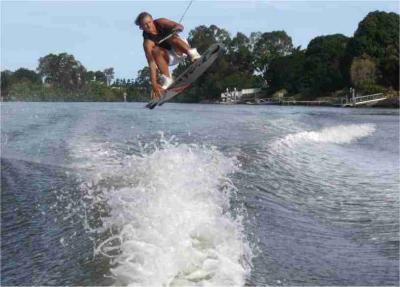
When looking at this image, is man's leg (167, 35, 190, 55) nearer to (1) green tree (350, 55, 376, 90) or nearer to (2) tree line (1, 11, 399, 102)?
(2) tree line (1, 11, 399, 102)

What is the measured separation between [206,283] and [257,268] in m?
1.21

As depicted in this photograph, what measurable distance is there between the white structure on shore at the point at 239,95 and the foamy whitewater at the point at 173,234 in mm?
80440

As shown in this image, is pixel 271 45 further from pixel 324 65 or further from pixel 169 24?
pixel 169 24

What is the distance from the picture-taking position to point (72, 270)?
20.3ft

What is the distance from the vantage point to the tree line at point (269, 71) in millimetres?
68625

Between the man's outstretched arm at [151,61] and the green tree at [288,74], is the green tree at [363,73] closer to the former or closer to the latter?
the green tree at [288,74]

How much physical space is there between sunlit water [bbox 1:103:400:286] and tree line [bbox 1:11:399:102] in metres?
35.6

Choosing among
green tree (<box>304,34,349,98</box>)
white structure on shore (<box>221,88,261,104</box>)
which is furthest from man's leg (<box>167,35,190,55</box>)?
white structure on shore (<box>221,88,261,104</box>)

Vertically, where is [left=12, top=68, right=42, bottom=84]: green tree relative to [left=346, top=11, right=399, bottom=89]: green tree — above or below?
below

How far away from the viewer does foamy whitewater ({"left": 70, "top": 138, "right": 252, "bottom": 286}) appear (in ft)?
18.1

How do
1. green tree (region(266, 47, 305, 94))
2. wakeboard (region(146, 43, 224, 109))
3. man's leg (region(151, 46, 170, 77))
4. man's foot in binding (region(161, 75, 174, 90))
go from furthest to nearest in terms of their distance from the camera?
green tree (region(266, 47, 305, 94))
man's foot in binding (region(161, 75, 174, 90))
wakeboard (region(146, 43, 224, 109))
man's leg (region(151, 46, 170, 77))

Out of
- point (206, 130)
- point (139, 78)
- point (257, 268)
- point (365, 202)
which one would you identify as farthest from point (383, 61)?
point (257, 268)

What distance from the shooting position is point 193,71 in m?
9.84

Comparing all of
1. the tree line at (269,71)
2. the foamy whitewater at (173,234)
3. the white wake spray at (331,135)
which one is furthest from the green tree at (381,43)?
the foamy whitewater at (173,234)
